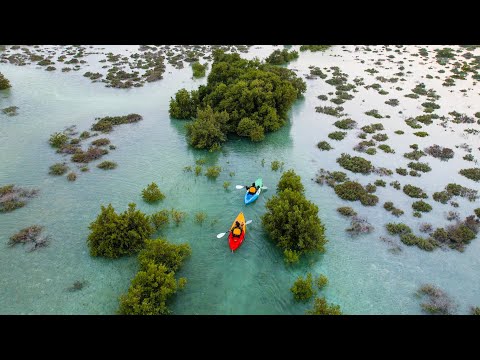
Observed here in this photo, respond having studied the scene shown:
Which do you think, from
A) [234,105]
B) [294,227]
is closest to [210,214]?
[294,227]

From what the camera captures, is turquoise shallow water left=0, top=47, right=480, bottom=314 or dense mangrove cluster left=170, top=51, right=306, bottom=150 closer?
turquoise shallow water left=0, top=47, right=480, bottom=314

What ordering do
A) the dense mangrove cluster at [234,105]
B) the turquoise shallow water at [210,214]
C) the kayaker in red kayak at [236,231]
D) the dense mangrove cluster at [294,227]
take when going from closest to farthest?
the turquoise shallow water at [210,214] < the dense mangrove cluster at [294,227] < the kayaker in red kayak at [236,231] < the dense mangrove cluster at [234,105]

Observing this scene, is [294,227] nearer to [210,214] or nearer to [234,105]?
[210,214]

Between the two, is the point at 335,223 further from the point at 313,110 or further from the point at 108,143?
the point at 108,143

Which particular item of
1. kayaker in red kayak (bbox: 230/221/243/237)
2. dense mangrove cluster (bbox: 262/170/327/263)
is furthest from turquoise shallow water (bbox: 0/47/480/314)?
kayaker in red kayak (bbox: 230/221/243/237)

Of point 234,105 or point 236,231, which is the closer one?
point 236,231

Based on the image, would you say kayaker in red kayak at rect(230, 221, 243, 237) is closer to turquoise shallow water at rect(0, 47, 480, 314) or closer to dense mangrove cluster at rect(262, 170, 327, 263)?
turquoise shallow water at rect(0, 47, 480, 314)

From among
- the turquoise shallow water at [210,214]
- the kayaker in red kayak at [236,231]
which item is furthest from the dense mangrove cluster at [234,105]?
the kayaker in red kayak at [236,231]

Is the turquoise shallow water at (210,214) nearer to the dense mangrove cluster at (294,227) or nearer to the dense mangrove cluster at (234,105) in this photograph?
the dense mangrove cluster at (294,227)
